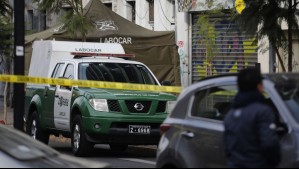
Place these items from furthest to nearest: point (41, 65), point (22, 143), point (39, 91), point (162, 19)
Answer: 1. point (162, 19)
2. point (41, 65)
3. point (39, 91)
4. point (22, 143)

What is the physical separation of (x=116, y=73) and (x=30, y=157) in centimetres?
857

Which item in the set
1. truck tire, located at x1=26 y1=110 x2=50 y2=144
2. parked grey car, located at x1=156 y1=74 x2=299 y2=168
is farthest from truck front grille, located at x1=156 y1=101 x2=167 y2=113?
parked grey car, located at x1=156 y1=74 x2=299 y2=168

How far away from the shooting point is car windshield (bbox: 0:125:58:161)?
21.5ft

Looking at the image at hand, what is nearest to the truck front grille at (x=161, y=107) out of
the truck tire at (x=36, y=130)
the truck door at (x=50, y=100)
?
the truck door at (x=50, y=100)

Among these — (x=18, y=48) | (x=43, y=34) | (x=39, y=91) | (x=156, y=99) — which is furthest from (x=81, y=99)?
(x=43, y=34)

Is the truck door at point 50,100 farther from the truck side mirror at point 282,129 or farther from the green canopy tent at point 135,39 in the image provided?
the truck side mirror at point 282,129

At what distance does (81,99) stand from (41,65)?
4.38 metres

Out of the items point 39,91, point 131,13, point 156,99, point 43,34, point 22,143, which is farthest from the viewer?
point 131,13

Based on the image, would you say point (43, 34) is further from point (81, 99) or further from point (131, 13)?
point (81, 99)

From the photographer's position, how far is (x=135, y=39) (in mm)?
24172

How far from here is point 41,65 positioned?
18.0 meters

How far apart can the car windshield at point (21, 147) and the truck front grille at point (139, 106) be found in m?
6.09

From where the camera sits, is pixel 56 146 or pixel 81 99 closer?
pixel 81 99

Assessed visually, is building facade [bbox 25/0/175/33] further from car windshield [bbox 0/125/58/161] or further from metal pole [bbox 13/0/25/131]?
car windshield [bbox 0/125/58/161]
